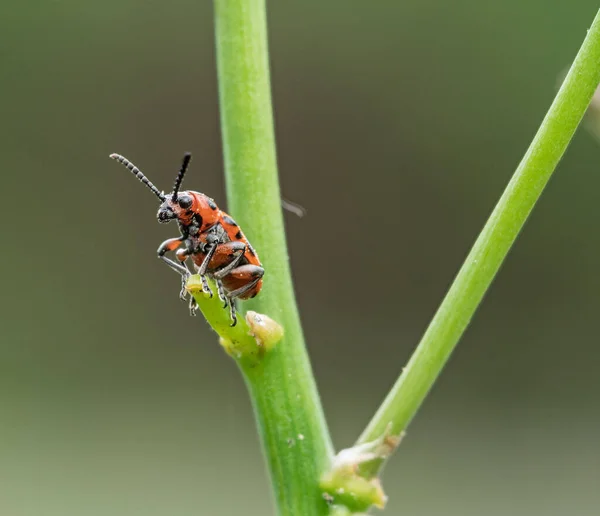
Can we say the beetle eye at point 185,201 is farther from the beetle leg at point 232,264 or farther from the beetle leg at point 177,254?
the beetle leg at point 232,264

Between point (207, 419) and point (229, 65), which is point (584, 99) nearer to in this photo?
point (229, 65)

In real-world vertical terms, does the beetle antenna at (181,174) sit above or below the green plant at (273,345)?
above

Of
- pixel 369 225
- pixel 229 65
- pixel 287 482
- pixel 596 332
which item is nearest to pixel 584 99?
pixel 229 65

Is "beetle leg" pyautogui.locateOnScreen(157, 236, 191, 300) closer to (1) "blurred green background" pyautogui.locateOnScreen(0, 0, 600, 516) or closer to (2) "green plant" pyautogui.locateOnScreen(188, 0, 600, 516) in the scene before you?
(2) "green plant" pyautogui.locateOnScreen(188, 0, 600, 516)

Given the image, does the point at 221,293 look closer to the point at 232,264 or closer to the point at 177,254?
the point at 232,264

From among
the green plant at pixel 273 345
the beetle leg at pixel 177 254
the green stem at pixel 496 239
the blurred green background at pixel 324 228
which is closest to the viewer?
the green stem at pixel 496 239

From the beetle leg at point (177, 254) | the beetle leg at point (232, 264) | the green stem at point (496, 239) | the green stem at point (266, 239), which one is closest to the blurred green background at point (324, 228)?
the beetle leg at point (177, 254)

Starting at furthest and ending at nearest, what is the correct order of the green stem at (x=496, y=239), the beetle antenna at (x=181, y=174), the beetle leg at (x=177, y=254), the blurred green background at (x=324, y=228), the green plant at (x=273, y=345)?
the blurred green background at (x=324, y=228) < the beetle leg at (x=177, y=254) < the beetle antenna at (x=181, y=174) < the green plant at (x=273, y=345) < the green stem at (x=496, y=239)
